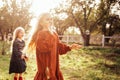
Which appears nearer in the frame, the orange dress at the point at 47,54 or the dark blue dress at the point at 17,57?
the orange dress at the point at 47,54

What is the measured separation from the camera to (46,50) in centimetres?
638

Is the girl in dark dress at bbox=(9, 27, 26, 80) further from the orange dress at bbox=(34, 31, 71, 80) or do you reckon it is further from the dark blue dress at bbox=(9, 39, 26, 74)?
the orange dress at bbox=(34, 31, 71, 80)

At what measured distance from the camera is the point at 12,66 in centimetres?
928

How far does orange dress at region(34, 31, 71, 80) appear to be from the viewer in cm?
638

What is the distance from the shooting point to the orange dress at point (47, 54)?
20.9 feet

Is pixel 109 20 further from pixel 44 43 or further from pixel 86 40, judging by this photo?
pixel 44 43

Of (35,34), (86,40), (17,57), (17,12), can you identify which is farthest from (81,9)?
(35,34)

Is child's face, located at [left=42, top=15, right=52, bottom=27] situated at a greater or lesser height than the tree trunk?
greater

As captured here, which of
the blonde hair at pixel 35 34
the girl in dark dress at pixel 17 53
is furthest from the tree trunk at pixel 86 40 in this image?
the blonde hair at pixel 35 34

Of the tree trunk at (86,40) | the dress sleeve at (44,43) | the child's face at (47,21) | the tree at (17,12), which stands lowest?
the tree trunk at (86,40)

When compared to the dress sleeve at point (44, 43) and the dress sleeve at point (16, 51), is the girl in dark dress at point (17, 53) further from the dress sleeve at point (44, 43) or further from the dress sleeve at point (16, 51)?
the dress sleeve at point (44, 43)

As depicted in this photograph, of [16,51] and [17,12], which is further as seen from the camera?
[17,12]

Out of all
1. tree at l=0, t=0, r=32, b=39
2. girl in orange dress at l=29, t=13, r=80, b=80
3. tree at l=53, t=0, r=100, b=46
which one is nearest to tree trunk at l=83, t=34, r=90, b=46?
tree at l=53, t=0, r=100, b=46

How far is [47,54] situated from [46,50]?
0.10 meters
